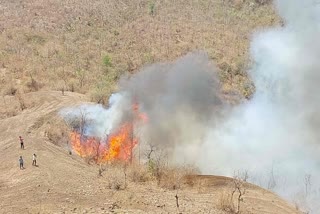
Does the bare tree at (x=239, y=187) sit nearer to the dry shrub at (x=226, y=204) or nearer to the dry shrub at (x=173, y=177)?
the dry shrub at (x=226, y=204)

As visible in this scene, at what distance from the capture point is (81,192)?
2333 centimetres

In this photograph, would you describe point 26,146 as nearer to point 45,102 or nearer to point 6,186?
point 6,186

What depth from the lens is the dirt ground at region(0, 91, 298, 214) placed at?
2194 cm

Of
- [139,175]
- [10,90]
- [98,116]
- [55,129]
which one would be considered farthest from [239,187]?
[10,90]

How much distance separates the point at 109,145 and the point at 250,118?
1292 cm

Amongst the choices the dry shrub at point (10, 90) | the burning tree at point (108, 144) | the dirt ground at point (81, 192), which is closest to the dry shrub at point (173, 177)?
the dirt ground at point (81, 192)

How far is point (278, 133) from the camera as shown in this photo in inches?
1475

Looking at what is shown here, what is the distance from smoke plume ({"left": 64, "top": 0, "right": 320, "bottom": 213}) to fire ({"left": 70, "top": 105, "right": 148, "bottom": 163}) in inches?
31.2

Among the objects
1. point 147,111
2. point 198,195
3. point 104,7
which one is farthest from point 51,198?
point 104,7

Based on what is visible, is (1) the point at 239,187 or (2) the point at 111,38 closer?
(1) the point at 239,187

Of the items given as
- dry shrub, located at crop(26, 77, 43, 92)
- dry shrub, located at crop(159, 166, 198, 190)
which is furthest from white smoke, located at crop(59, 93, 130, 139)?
dry shrub, located at crop(26, 77, 43, 92)

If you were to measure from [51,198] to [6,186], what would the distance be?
3.45 metres

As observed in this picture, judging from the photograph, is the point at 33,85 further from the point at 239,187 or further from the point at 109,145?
the point at 239,187

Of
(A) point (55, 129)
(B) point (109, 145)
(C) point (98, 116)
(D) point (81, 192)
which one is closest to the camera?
(D) point (81, 192)
